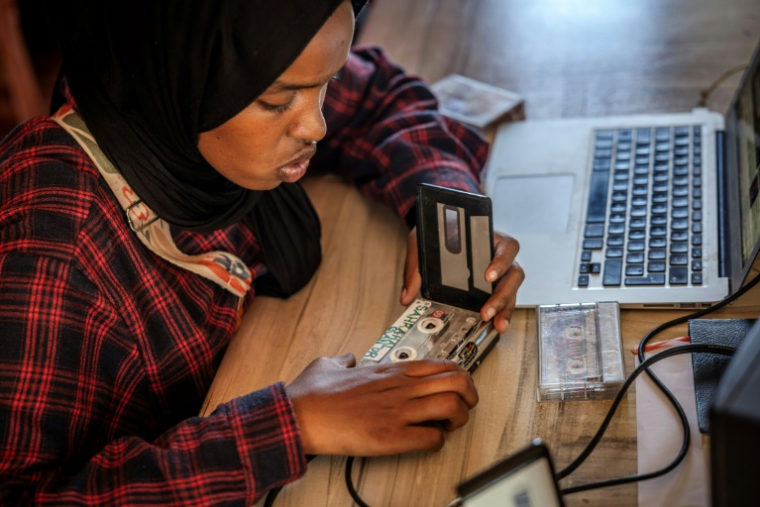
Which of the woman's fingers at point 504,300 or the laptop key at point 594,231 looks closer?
the woman's fingers at point 504,300

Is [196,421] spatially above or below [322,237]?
above

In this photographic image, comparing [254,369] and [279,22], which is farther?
[254,369]

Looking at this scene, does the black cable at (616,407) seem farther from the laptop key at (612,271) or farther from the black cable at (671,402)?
the laptop key at (612,271)

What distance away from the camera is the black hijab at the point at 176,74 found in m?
0.91

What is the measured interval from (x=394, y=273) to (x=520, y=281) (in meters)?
0.19

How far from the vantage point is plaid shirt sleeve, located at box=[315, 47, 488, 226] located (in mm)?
1303

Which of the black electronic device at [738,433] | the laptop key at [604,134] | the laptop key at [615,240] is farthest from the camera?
the laptop key at [604,134]

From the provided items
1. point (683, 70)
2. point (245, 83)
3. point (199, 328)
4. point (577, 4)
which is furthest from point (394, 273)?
point (577, 4)

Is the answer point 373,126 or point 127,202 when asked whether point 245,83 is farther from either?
point 373,126

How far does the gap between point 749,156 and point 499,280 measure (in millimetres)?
358

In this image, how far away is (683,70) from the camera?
5.02ft

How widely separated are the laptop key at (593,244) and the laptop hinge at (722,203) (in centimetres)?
14

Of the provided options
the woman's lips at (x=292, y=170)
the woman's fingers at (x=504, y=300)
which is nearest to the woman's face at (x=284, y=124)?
the woman's lips at (x=292, y=170)

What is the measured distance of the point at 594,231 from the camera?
1197 mm
